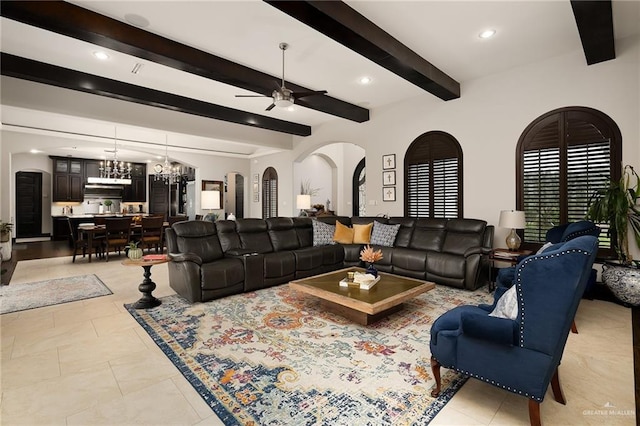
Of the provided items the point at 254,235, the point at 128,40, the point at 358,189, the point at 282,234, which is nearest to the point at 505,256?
the point at 282,234

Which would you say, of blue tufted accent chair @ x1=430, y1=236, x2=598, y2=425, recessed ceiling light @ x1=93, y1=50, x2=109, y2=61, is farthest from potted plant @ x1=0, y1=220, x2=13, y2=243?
blue tufted accent chair @ x1=430, y1=236, x2=598, y2=425

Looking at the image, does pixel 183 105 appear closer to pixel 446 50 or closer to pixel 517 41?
pixel 446 50

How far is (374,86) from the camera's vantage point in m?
5.22

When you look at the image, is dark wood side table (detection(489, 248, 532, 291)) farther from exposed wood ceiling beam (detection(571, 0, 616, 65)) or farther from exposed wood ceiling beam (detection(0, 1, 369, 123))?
exposed wood ceiling beam (detection(0, 1, 369, 123))

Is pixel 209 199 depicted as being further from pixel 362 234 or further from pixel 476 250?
pixel 476 250

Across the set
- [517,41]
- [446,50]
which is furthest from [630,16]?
[446,50]

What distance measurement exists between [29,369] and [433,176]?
564 centimetres

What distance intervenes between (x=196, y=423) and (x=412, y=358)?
5.21 ft

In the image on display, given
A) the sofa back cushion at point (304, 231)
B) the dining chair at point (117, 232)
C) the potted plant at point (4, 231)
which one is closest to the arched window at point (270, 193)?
the dining chair at point (117, 232)

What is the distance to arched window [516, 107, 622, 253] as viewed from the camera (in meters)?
3.95

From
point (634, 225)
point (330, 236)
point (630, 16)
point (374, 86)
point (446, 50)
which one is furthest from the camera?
point (330, 236)

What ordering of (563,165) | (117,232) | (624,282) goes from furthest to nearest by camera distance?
1. (117,232)
2. (563,165)
3. (624,282)

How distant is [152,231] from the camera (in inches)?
286

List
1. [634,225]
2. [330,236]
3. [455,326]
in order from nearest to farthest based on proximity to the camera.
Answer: [455,326], [634,225], [330,236]
